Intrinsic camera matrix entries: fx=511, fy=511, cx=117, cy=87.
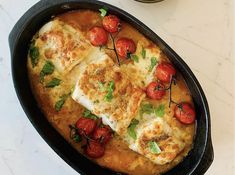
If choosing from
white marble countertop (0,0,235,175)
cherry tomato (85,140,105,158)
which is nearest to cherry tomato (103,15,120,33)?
white marble countertop (0,0,235,175)

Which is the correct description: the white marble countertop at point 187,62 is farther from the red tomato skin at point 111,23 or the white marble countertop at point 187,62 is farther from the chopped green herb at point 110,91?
the chopped green herb at point 110,91

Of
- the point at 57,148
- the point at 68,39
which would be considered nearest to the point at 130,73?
the point at 68,39

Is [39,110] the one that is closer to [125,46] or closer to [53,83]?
[53,83]

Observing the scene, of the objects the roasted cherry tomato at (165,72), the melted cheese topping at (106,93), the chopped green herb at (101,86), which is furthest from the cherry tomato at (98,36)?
the roasted cherry tomato at (165,72)

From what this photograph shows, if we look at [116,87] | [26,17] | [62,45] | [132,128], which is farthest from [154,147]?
[26,17]

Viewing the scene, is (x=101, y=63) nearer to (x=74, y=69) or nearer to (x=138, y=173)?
(x=74, y=69)

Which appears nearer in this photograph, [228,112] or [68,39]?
[68,39]

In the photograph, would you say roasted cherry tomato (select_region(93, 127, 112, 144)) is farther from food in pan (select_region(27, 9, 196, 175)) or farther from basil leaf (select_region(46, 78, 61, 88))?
basil leaf (select_region(46, 78, 61, 88))
